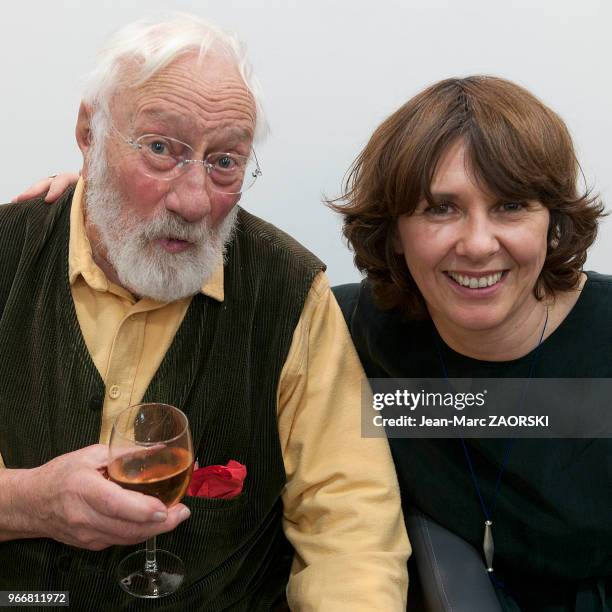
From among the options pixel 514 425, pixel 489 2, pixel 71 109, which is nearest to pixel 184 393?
pixel 514 425

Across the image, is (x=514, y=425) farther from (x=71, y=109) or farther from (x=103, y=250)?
(x=71, y=109)

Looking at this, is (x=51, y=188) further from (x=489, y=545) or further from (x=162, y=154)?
(x=489, y=545)

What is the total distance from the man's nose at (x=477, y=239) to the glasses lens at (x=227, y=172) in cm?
46

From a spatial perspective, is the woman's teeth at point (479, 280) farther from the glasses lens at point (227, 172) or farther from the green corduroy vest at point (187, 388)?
the glasses lens at point (227, 172)

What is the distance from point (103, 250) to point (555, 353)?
101 centimetres

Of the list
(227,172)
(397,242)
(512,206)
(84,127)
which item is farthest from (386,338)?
(84,127)

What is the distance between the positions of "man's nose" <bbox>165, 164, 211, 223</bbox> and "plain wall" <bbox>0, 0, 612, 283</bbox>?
0.83 m

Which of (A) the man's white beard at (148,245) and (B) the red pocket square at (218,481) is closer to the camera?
(A) the man's white beard at (148,245)

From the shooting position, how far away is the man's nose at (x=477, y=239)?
67.6 inches

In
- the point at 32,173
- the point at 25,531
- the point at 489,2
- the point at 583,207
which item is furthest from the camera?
the point at 32,173

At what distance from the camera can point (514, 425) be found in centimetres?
197

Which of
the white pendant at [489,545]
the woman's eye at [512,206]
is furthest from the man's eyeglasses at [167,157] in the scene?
the white pendant at [489,545]

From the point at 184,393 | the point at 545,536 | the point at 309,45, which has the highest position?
the point at 309,45

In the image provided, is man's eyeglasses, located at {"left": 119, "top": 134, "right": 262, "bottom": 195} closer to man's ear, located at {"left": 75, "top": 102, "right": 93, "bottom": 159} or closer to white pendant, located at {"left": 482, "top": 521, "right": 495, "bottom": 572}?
man's ear, located at {"left": 75, "top": 102, "right": 93, "bottom": 159}
